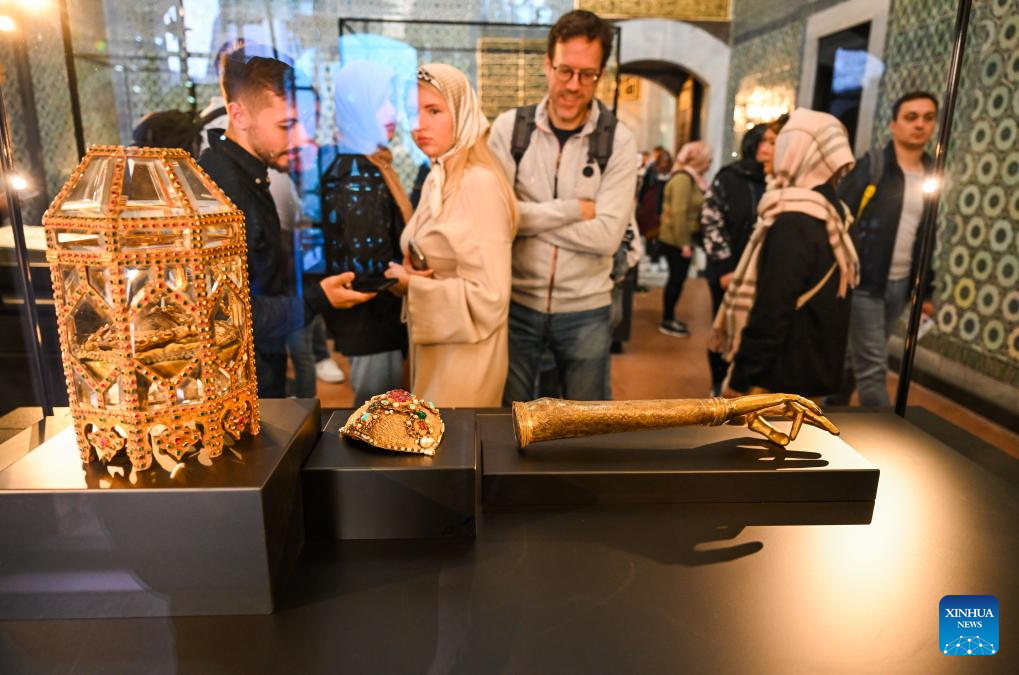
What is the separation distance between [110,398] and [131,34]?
1.61m

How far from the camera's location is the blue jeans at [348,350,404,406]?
7.85 feet

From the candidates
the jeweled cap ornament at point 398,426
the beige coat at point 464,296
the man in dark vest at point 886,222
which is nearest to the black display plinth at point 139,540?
the jeweled cap ornament at point 398,426

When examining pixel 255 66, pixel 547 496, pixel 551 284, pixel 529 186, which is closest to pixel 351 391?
pixel 551 284

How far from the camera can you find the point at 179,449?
1.05 m

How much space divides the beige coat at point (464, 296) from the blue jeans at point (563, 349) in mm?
146

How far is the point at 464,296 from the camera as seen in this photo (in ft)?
7.04

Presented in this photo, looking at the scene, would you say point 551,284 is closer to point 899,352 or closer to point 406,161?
point 406,161

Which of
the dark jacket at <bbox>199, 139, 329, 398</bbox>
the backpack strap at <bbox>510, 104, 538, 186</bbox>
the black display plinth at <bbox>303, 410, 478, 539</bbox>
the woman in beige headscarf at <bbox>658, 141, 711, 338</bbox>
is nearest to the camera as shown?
the black display plinth at <bbox>303, 410, 478, 539</bbox>

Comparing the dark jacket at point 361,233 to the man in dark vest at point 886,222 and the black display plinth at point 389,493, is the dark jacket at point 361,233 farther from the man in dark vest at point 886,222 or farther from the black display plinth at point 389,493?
the man in dark vest at point 886,222

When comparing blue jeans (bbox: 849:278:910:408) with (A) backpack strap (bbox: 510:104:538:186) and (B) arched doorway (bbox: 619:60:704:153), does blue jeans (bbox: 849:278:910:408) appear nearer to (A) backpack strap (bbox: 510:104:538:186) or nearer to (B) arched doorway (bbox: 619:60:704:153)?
(B) arched doorway (bbox: 619:60:704:153)

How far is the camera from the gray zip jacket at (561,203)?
7.53 feet

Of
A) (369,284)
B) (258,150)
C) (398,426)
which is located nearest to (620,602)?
(398,426)

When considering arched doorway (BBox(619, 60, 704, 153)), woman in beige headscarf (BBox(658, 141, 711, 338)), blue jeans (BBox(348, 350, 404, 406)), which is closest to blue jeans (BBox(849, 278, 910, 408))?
woman in beige headscarf (BBox(658, 141, 711, 338))

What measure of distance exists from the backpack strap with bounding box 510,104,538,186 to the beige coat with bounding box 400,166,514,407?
0.22 metres
